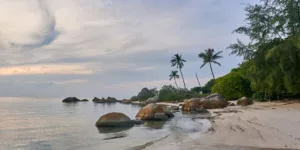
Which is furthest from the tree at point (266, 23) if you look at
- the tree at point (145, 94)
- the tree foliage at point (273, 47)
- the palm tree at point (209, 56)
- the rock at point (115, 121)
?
the tree at point (145, 94)

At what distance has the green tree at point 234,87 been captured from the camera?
50688 millimetres

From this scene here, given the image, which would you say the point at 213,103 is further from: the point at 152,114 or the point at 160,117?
the point at 152,114

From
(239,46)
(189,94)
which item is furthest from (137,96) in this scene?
(239,46)

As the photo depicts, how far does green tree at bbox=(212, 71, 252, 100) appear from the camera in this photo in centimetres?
5069

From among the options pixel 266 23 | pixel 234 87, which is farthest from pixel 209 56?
pixel 266 23

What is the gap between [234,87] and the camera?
5159 cm

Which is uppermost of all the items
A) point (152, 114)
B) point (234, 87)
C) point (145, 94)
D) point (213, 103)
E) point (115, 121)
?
point (145, 94)

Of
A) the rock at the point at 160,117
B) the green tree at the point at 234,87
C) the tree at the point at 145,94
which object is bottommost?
the rock at the point at 160,117

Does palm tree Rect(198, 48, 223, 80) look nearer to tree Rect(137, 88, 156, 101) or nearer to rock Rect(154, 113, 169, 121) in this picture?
tree Rect(137, 88, 156, 101)

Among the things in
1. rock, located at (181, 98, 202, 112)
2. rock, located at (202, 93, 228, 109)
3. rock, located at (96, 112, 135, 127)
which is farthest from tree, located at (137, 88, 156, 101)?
rock, located at (96, 112, 135, 127)

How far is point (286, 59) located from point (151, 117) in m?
13.8

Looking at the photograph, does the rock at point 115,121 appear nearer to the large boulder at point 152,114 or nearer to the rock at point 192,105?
the large boulder at point 152,114

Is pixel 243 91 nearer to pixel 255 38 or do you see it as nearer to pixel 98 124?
pixel 255 38

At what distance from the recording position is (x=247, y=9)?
32.1 meters
